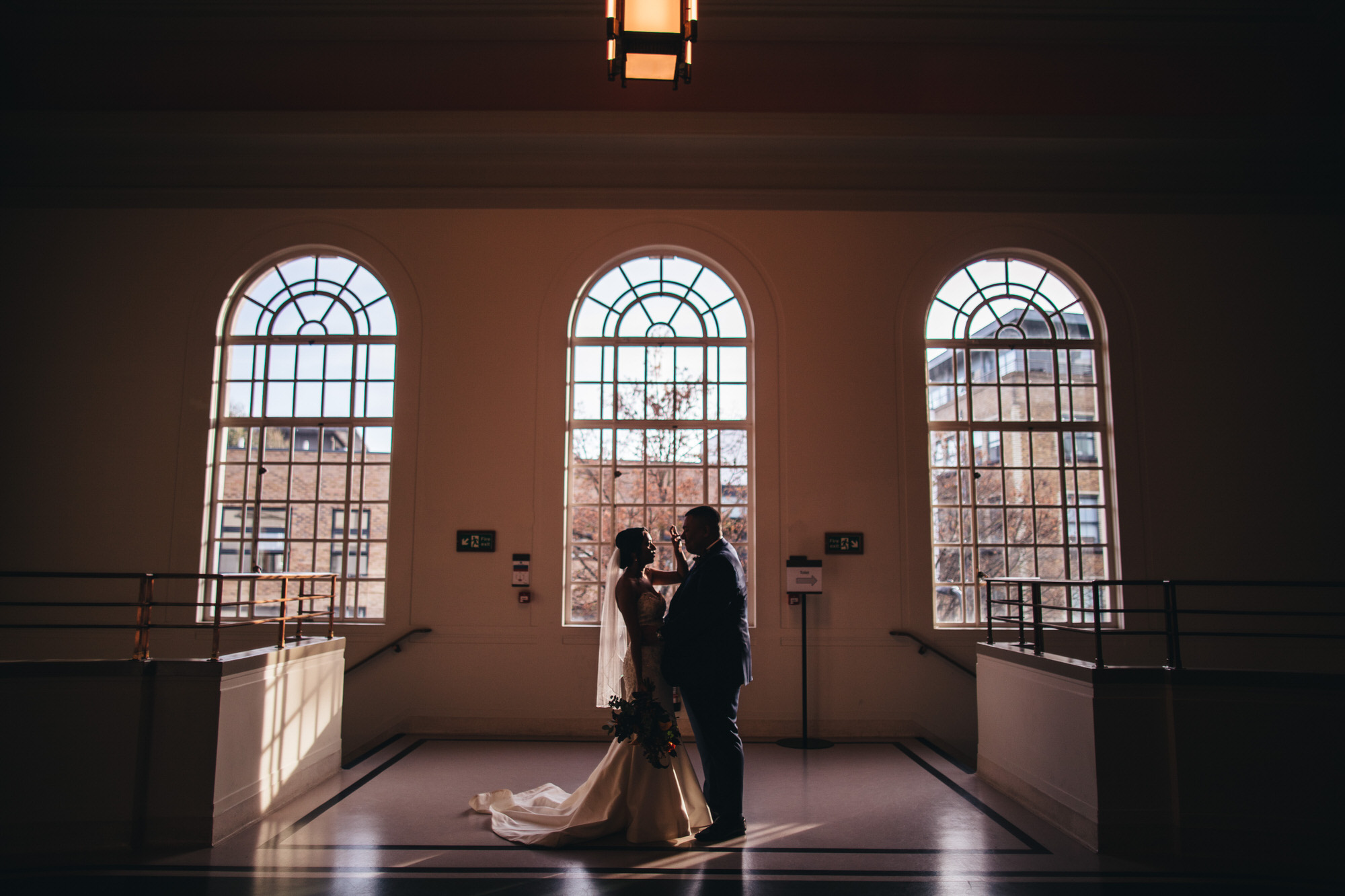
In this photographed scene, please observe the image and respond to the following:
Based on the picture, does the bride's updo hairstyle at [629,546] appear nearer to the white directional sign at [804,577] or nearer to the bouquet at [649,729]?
the bouquet at [649,729]

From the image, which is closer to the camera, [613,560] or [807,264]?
[613,560]

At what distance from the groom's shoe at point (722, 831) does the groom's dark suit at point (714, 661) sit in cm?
3

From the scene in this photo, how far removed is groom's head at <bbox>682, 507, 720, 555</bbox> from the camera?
445cm

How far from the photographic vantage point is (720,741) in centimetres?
432

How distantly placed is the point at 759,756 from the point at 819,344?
373 centimetres

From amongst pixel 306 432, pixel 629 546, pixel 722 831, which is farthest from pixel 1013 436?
pixel 306 432

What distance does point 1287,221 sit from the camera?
766 cm

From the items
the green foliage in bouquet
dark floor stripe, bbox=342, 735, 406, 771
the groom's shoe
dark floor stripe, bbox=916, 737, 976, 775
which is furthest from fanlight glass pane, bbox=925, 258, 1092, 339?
dark floor stripe, bbox=342, 735, 406, 771

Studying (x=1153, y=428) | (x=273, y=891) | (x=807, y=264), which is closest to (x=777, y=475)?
(x=807, y=264)

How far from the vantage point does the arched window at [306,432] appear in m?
7.51

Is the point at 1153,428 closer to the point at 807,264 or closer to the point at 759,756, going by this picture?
the point at 807,264

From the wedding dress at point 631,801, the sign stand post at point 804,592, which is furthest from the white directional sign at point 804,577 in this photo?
the wedding dress at point 631,801

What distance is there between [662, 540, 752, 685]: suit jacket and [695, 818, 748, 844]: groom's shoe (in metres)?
0.74

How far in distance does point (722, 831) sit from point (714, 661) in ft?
3.01
